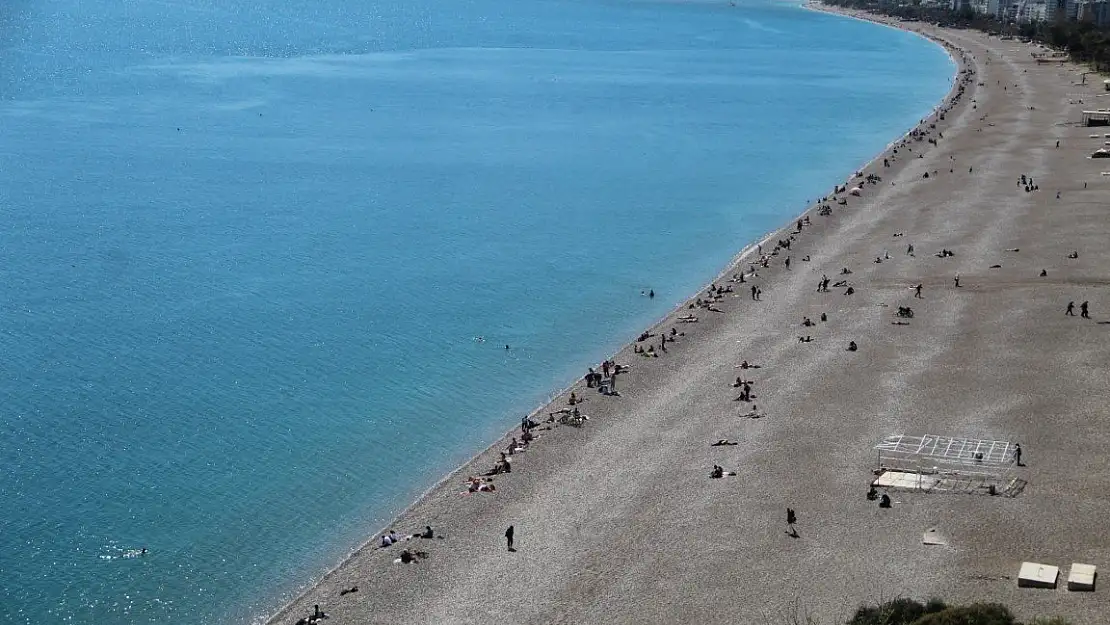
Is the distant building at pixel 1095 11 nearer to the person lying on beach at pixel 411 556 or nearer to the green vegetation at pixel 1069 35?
the green vegetation at pixel 1069 35

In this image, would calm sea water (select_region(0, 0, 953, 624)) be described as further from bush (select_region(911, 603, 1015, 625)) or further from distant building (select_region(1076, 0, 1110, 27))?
distant building (select_region(1076, 0, 1110, 27))

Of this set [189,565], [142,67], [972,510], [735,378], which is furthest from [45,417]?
[142,67]

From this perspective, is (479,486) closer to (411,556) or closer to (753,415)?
(411,556)

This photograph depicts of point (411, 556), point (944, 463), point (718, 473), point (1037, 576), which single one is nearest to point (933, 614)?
point (1037, 576)

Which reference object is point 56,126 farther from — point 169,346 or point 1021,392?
point 1021,392

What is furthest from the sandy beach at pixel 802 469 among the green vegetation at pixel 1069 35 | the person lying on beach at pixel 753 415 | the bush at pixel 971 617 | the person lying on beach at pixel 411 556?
the green vegetation at pixel 1069 35
